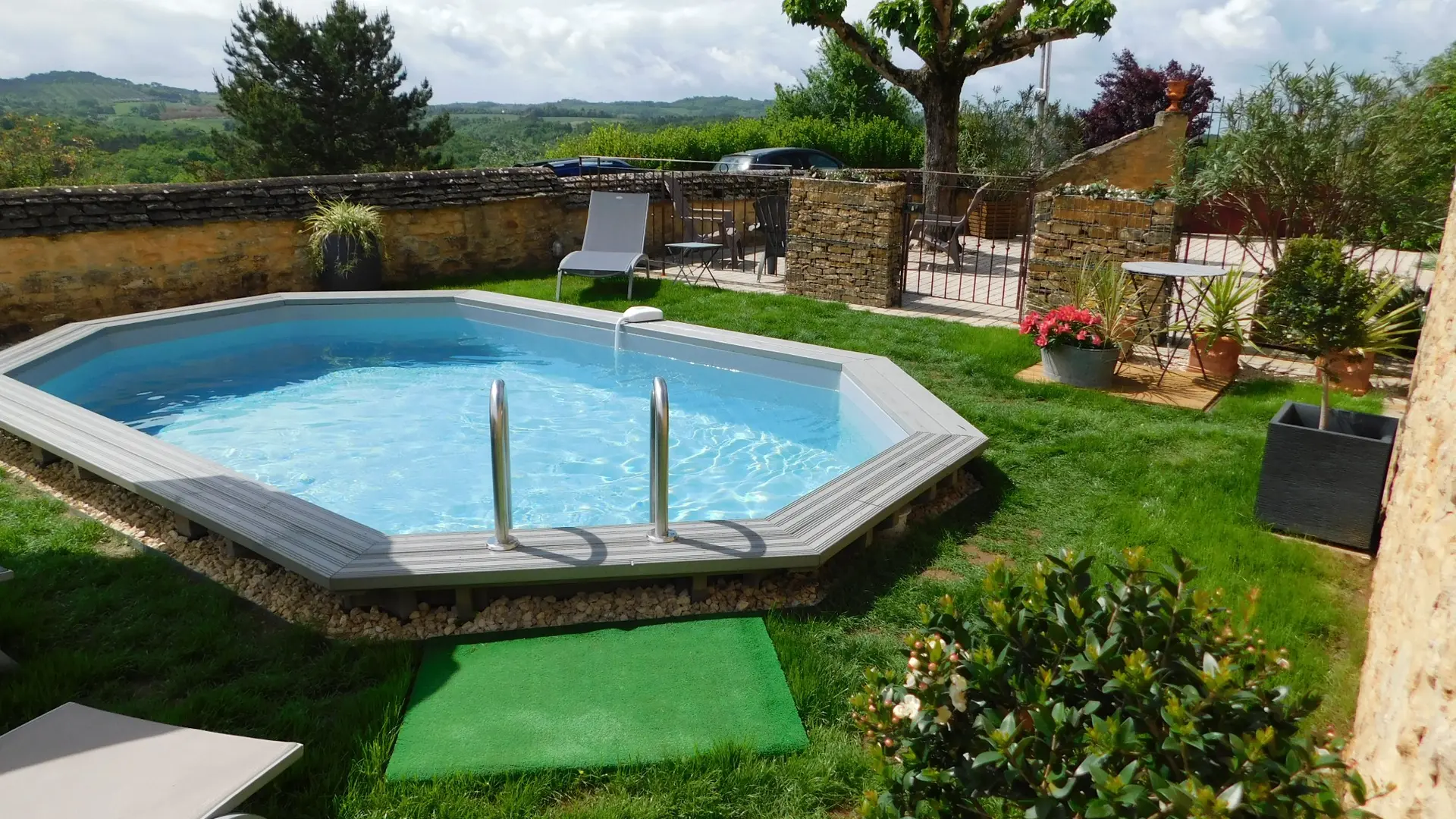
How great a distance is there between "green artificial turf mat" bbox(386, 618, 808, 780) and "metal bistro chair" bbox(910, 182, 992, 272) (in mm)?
8885

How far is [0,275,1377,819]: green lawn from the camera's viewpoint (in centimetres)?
286

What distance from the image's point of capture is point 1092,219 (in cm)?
829

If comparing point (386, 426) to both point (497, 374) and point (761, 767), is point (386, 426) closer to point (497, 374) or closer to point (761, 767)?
point (497, 374)

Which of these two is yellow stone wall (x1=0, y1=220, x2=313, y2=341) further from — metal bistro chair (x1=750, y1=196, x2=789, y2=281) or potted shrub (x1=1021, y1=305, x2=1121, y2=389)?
potted shrub (x1=1021, y1=305, x2=1121, y2=389)

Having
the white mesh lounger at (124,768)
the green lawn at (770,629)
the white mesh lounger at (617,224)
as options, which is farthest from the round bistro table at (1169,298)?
the white mesh lounger at (124,768)

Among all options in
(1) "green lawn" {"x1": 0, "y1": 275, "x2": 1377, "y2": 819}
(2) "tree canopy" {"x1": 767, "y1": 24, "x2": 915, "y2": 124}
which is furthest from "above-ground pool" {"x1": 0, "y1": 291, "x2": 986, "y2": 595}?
(2) "tree canopy" {"x1": 767, "y1": 24, "x2": 915, "y2": 124}

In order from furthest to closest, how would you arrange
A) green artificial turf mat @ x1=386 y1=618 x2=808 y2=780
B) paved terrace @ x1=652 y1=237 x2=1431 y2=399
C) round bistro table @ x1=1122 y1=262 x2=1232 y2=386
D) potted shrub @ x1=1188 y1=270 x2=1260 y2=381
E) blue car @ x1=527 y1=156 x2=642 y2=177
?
blue car @ x1=527 y1=156 x2=642 y2=177
paved terrace @ x1=652 y1=237 x2=1431 y2=399
potted shrub @ x1=1188 y1=270 x2=1260 y2=381
round bistro table @ x1=1122 y1=262 x2=1232 y2=386
green artificial turf mat @ x1=386 y1=618 x2=808 y2=780

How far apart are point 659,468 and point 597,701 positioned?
3.45ft

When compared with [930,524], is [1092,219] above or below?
above

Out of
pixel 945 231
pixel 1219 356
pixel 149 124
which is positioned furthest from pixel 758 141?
pixel 149 124

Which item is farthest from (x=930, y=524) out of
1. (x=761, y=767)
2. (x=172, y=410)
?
(x=172, y=410)

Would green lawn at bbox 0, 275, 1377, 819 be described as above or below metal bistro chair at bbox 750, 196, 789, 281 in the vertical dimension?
below

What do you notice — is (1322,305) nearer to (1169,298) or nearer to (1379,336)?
(1379,336)

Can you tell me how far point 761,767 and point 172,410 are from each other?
6.38 metres
